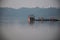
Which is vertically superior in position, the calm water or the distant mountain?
the distant mountain

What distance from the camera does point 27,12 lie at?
1317 mm

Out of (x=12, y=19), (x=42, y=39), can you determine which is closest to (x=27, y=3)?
(x=12, y=19)

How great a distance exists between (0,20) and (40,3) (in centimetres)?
57

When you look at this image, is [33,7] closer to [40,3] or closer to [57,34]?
[40,3]

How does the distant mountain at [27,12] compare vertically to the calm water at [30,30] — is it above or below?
above

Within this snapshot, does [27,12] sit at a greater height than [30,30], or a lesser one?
greater

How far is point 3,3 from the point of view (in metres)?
1.30

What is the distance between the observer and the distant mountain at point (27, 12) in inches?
51.4

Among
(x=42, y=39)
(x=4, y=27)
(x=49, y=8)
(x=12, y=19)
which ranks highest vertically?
(x=49, y=8)

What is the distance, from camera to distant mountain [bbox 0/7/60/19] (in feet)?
4.28

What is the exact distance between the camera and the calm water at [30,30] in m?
1.31

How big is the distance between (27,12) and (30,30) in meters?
0.24

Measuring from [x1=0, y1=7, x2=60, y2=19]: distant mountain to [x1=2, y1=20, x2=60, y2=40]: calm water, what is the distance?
9 centimetres

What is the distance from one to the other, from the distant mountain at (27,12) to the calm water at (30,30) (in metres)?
0.09
